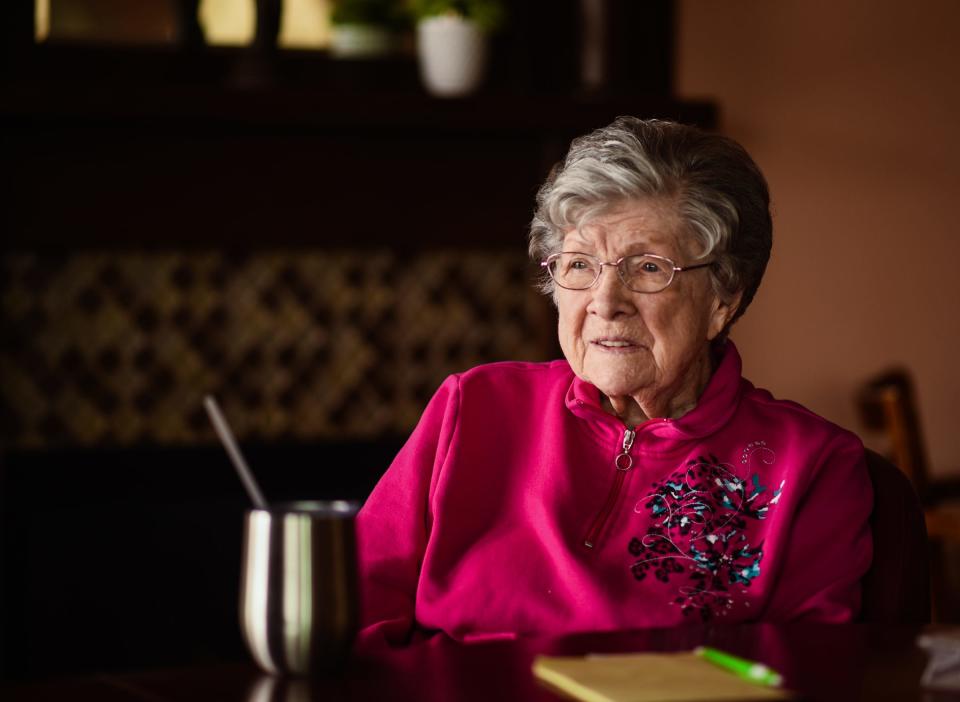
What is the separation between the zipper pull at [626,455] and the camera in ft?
5.38

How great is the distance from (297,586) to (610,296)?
707 mm

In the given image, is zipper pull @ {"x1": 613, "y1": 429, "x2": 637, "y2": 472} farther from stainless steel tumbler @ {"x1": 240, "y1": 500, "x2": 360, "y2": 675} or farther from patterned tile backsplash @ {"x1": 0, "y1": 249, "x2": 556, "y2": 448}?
patterned tile backsplash @ {"x1": 0, "y1": 249, "x2": 556, "y2": 448}

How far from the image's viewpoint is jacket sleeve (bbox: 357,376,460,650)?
1582 mm

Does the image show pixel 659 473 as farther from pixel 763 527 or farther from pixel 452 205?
pixel 452 205

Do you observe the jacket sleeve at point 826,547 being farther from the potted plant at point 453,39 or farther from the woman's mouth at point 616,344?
the potted plant at point 453,39

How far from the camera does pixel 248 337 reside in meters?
3.17

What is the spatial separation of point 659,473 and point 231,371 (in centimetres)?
174

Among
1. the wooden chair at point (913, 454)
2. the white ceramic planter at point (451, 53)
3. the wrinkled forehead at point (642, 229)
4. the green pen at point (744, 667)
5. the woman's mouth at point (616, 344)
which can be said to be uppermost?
the white ceramic planter at point (451, 53)

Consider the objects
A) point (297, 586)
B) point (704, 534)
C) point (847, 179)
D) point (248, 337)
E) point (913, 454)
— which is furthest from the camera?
point (847, 179)

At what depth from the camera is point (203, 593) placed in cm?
280

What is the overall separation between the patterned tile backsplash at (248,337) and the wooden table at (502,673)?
192 centimetres

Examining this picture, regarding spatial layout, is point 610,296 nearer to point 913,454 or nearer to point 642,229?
point 642,229

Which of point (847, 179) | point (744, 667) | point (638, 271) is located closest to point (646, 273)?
point (638, 271)

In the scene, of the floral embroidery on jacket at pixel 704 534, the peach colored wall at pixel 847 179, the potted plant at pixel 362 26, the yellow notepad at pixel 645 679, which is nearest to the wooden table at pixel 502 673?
the yellow notepad at pixel 645 679
